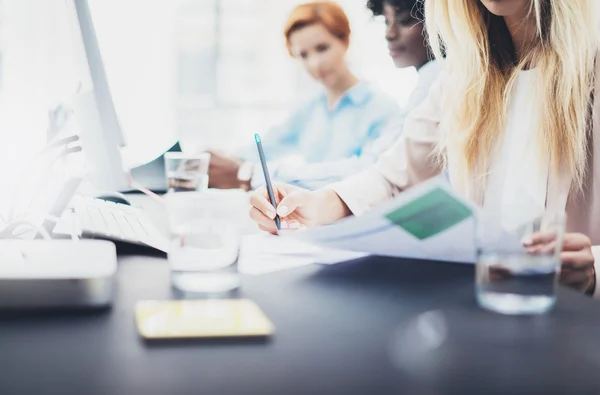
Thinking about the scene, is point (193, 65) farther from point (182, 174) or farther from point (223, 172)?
point (182, 174)

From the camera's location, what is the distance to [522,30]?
3.50 feet

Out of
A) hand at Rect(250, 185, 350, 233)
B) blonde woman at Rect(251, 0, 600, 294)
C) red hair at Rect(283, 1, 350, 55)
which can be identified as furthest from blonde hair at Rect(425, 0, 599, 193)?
red hair at Rect(283, 1, 350, 55)

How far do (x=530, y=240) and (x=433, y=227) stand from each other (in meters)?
0.07

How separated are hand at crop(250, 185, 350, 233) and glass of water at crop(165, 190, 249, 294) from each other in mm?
186

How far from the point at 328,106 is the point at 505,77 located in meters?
1.98

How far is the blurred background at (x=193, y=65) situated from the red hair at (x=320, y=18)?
17 cm

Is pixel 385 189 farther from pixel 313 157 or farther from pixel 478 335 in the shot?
pixel 313 157

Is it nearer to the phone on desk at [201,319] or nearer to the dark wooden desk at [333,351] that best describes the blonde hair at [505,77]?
the dark wooden desk at [333,351]

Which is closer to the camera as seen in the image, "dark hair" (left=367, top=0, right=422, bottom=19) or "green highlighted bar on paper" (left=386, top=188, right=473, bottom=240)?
"green highlighted bar on paper" (left=386, top=188, right=473, bottom=240)

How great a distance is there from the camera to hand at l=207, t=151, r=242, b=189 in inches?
80.0

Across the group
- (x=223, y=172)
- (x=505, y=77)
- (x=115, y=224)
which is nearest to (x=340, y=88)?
(x=223, y=172)

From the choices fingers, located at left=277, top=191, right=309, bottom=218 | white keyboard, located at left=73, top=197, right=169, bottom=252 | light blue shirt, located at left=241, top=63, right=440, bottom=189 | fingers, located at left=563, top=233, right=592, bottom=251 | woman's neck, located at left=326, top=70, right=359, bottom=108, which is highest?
white keyboard, located at left=73, top=197, right=169, bottom=252

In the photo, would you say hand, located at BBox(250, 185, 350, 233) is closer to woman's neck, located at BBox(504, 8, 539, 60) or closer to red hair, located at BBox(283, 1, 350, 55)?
woman's neck, located at BBox(504, 8, 539, 60)

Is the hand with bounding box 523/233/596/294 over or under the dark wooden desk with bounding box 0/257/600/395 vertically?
under
